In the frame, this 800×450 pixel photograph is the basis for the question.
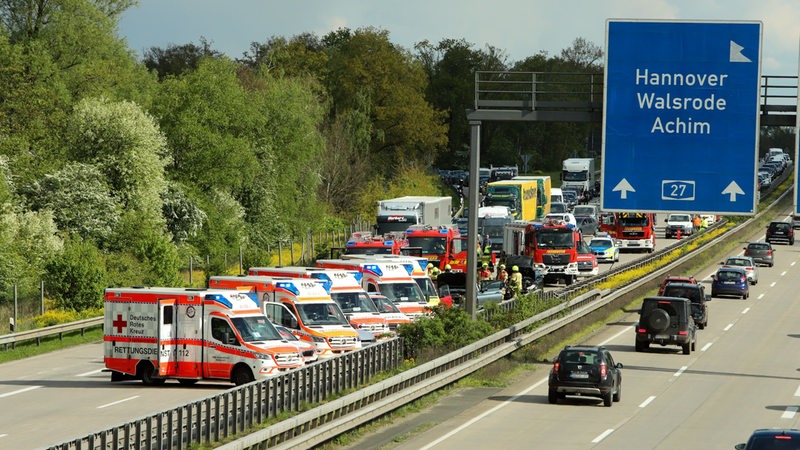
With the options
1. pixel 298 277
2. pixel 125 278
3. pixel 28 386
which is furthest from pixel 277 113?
pixel 28 386

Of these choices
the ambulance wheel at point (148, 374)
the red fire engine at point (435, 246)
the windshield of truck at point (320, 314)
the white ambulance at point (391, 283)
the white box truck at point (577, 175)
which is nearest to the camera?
the ambulance wheel at point (148, 374)

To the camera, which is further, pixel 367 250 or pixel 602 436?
pixel 367 250

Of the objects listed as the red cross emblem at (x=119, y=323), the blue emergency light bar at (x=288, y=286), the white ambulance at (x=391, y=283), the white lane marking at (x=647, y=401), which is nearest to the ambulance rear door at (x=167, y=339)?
the red cross emblem at (x=119, y=323)

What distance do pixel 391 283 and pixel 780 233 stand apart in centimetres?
5395

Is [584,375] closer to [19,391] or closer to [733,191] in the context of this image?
[733,191]

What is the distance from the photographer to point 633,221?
3157 inches

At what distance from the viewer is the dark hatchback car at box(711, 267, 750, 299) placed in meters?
61.0

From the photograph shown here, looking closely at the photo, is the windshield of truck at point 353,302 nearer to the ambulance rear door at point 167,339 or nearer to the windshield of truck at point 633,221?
the ambulance rear door at point 167,339

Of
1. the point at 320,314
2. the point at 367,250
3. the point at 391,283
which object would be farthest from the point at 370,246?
the point at 320,314

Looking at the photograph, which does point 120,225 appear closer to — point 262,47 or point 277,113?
point 277,113

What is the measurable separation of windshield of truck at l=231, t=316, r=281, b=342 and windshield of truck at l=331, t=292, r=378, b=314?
236 inches

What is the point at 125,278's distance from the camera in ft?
176

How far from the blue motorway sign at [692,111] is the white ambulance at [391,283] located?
13356 mm

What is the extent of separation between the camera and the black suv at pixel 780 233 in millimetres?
91500
